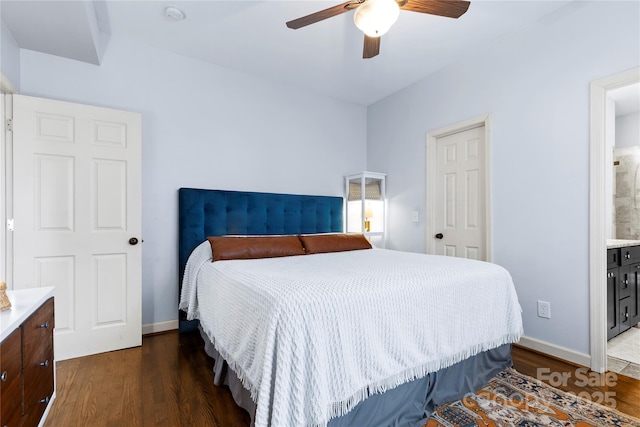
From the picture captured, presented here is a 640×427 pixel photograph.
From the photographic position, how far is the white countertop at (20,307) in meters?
1.17

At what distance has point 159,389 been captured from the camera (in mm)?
1992

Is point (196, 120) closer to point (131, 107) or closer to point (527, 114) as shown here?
point (131, 107)

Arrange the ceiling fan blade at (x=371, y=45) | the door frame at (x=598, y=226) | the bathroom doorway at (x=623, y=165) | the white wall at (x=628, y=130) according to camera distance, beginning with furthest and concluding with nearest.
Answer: the white wall at (x=628, y=130) < the bathroom doorway at (x=623, y=165) < the door frame at (x=598, y=226) < the ceiling fan blade at (x=371, y=45)

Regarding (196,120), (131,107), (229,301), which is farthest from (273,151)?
(229,301)

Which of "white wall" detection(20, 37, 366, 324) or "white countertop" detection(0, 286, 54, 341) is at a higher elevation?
"white wall" detection(20, 37, 366, 324)

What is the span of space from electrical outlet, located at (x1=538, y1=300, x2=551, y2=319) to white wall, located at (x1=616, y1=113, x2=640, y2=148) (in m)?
3.04

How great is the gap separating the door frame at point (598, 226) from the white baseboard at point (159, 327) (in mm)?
3518

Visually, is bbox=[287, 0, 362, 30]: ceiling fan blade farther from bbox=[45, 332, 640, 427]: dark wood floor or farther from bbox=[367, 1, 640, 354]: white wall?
bbox=[45, 332, 640, 427]: dark wood floor

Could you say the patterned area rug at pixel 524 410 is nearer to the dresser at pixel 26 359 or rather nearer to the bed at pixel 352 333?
the bed at pixel 352 333

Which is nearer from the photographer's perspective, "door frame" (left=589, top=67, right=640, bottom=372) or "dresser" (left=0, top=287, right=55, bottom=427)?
"dresser" (left=0, top=287, right=55, bottom=427)

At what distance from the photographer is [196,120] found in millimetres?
3209

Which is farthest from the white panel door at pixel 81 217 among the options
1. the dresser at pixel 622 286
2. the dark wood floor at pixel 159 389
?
the dresser at pixel 622 286

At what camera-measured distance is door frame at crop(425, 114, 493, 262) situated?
117 inches

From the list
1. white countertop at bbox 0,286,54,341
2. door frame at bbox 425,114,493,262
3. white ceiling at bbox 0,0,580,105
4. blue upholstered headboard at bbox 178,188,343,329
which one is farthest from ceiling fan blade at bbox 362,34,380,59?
white countertop at bbox 0,286,54,341
